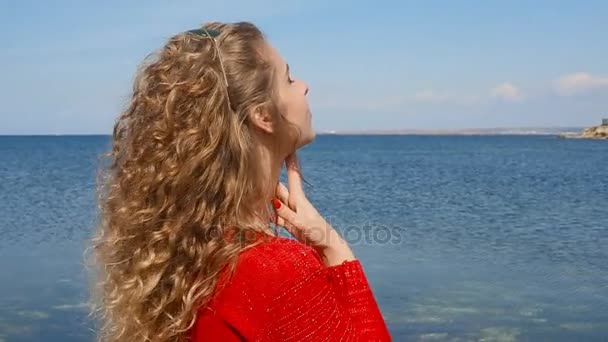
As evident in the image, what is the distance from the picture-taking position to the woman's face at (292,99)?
6.48 feet

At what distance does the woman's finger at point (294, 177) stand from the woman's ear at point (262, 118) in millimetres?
180

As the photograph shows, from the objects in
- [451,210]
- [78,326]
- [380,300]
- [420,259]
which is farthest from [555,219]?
[78,326]

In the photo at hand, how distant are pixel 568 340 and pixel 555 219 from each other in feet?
42.7

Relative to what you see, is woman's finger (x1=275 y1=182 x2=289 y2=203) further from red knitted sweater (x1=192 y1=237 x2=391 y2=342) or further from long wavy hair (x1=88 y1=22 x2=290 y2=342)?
red knitted sweater (x1=192 y1=237 x2=391 y2=342)

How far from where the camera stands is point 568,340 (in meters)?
→ 8.80

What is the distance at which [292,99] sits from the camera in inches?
78.6

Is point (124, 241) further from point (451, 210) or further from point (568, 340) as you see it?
point (451, 210)

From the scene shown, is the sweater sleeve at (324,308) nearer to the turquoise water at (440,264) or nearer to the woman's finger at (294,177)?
the woman's finger at (294,177)

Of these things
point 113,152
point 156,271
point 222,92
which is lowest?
point 156,271

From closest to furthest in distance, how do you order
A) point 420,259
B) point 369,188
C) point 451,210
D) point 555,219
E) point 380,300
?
point 380,300 → point 420,259 → point 555,219 → point 451,210 → point 369,188

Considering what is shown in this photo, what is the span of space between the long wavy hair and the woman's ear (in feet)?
0.04

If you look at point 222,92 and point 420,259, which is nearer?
point 222,92

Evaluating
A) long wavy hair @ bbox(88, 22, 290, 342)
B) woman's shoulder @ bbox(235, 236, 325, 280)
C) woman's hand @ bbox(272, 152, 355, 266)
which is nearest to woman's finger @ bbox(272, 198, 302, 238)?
woman's hand @ bbox(272, 152, 355, 266)

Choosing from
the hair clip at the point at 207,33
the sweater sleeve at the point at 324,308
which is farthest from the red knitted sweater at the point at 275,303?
the hair clip at the point at 207,33
